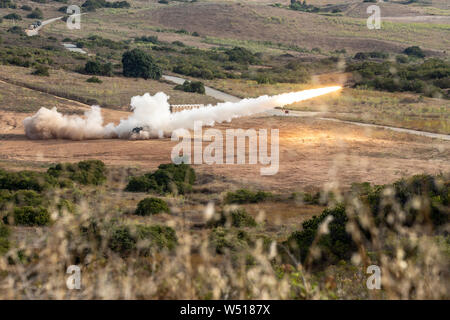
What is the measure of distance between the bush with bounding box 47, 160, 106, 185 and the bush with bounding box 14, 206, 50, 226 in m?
9.14

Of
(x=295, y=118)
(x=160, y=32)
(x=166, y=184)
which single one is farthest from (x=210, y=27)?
(x=166, y=184)

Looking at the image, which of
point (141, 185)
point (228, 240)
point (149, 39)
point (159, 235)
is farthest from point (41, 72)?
point (228, 240)

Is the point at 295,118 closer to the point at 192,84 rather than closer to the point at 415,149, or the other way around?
the point at 415,149

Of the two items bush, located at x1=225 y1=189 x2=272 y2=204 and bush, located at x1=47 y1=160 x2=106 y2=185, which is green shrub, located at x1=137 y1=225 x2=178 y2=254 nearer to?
bush, located at x1=225 y1=189 x2=272 y2=204

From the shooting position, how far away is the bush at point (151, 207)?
81.5 feet

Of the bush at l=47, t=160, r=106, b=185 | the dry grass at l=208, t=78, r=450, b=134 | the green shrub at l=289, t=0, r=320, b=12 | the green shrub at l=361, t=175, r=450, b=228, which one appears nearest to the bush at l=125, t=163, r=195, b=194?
the bush at l=47, t=160, r=106, b=185

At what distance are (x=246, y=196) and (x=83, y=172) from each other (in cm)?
967

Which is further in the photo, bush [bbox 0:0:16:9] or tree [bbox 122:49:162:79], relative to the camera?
bush [bbox 0:0:16:9]

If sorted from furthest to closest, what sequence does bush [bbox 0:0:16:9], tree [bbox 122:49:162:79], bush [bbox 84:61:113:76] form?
bush [bbox 0:0:16:9]
tree [bbox 122:49:162:79]
bush [bbox 84:61:113:76]

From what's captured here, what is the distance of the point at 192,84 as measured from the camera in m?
76.1

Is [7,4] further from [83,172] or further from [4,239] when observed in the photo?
[4,239]

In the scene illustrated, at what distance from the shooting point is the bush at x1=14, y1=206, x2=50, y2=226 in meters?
22.2

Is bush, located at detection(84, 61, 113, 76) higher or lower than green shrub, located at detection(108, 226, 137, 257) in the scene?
higher

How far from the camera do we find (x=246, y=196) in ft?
96.3
